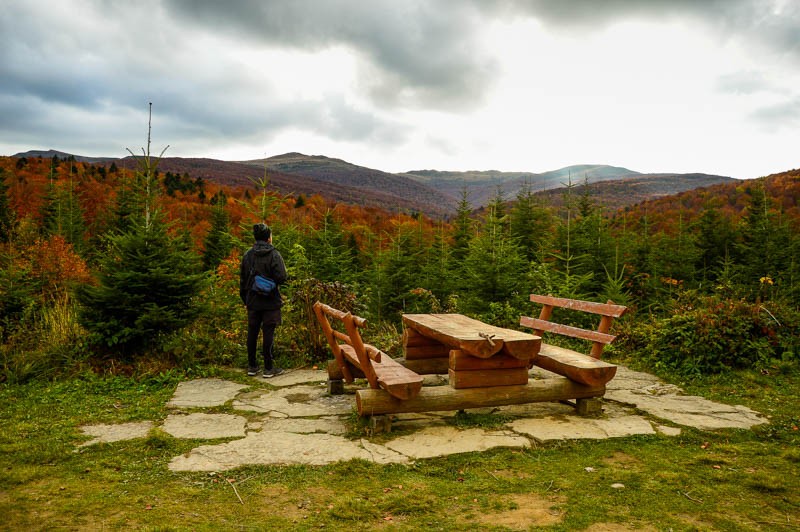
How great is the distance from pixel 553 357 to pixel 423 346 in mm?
1496

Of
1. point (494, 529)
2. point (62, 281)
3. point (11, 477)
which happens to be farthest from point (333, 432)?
point (62, 281)

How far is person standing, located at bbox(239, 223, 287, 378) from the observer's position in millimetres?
6570

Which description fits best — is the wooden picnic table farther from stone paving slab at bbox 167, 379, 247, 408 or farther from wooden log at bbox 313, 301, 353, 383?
stone paving slab at bbox 167, 379, 247, 408

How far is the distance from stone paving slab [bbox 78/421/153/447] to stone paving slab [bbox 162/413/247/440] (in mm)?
180

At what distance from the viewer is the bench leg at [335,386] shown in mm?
5727

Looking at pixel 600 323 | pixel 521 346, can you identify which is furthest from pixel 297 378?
pixel 600 323

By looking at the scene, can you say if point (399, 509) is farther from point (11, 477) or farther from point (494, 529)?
point (11, 477)

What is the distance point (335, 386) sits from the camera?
5.74 meters

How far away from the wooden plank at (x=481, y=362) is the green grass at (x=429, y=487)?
831mm

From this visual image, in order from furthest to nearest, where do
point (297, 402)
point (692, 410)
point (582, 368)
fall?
point (297, 402), point (692, 410), point (582, 368)

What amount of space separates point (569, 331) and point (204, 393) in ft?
14.0

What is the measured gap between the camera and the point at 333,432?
4.46m

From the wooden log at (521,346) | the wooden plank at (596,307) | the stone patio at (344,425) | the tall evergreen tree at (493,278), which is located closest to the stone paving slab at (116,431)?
the stone patio at (344,425)

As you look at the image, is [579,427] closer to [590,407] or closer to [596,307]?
[590,407]
